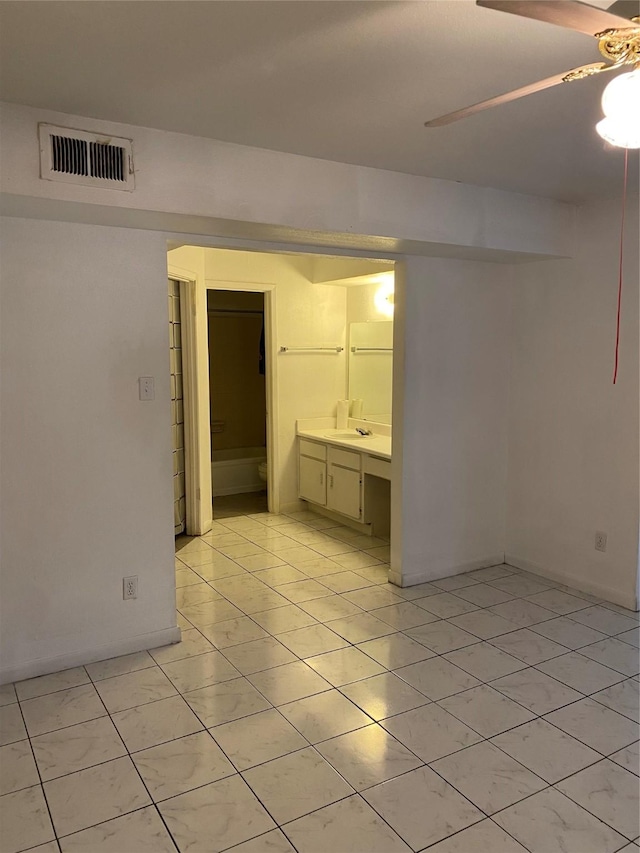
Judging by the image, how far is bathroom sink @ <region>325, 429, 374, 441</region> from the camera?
5574mm

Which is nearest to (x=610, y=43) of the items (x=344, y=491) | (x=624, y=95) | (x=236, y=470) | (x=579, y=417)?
(x=624, y=95)

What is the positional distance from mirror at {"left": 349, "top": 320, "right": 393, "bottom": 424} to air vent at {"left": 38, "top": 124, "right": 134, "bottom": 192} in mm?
3308

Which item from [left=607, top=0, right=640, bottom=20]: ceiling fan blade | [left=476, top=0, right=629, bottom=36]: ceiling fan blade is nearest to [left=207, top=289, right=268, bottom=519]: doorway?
[left=607, top=0, right=640, bottom=20]: ceiling fan blade

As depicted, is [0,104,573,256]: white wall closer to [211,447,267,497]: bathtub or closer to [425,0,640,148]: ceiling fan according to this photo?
[425,0,640,148]: ceiling fan

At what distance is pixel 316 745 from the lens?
2494mm

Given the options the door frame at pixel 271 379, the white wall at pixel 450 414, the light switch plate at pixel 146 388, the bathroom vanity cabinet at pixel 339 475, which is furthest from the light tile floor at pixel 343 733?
the door frame at pixel 271 379

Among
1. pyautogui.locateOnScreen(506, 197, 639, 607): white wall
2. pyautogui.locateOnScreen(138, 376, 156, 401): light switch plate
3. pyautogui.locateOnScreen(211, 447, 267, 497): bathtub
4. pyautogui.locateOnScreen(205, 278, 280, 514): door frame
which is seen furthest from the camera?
pyautogui.locateOnScreen(211, 447, 267, 497): bathtub

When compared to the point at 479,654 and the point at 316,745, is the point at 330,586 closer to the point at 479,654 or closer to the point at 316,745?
the point at 479,654

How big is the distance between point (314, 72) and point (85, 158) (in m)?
0.99

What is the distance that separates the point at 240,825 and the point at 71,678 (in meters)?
1.29

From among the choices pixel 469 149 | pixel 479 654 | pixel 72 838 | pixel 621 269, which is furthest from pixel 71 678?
pixel 621 269

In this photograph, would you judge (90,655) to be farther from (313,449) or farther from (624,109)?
(624,109)

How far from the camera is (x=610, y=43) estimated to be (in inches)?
60.3

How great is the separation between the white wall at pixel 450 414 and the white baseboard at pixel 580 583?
0.18 meters
